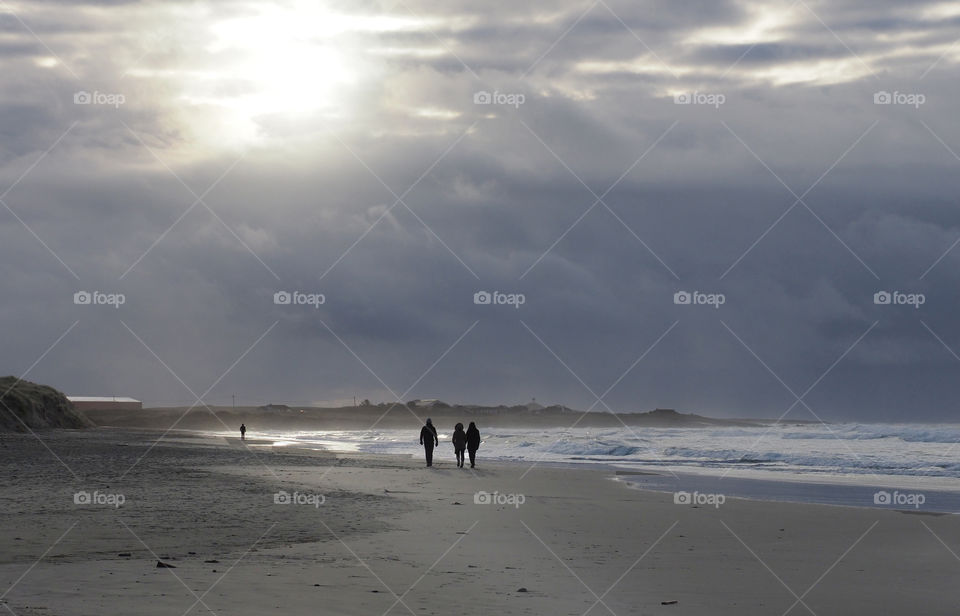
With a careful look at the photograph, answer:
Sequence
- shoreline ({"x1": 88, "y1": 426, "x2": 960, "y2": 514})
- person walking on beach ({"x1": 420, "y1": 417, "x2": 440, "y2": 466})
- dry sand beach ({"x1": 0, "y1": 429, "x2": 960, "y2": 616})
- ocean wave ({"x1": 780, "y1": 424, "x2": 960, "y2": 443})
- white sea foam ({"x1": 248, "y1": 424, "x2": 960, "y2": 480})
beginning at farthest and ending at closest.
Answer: ocean wave ({"x1": 780, "y1": 424, "x2": 960, "y2": 443})
white sea foam ({"x1": 248, "y1": 424, "x2": 960, "y2": 480})
person walking on beach ({"x1": 420, "y1": 417, "x2": 440, "y2": 466})
shoreline ({"x1": 88, "y1": 426, "x2": 960, "y2": 514})
dry sand beach ({"x1": 0, "y1": 429, "x2": 960, "y2": 616})

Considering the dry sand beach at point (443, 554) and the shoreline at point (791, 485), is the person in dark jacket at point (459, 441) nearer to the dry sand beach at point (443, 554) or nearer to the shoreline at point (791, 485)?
the shoreline at point (791, 485)

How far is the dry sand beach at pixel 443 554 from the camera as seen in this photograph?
9.69m

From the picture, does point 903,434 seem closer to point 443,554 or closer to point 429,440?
point 429,440

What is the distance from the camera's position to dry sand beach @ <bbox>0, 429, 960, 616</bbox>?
9688 millimetres

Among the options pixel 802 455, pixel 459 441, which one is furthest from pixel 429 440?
pixel 802 455

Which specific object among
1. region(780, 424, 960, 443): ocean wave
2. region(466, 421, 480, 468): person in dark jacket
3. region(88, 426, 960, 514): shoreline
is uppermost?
region(466, 421, 480, 468): person in dark jacket

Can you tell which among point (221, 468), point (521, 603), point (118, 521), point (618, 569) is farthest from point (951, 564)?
point (221, 468)

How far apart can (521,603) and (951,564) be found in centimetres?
689

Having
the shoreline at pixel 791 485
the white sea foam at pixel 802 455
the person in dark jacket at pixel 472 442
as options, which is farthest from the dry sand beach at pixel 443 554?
the white sea foam at pixel 802 455

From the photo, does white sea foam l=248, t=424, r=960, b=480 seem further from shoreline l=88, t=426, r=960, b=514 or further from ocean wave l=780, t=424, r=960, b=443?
shoreline l=88, t=426, r=960, b=514

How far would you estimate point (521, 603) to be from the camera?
976 centimetres

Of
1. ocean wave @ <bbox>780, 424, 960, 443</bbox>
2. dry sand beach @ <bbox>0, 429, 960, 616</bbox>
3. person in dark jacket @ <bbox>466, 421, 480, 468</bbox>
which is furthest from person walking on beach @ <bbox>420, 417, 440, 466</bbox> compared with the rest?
ocean wave @ <bbox>780, 424, 960, 443</bbox>

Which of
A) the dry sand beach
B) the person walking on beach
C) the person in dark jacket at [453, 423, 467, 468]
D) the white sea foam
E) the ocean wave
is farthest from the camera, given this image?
the ocean wave

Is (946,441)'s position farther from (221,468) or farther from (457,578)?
(457,578)
